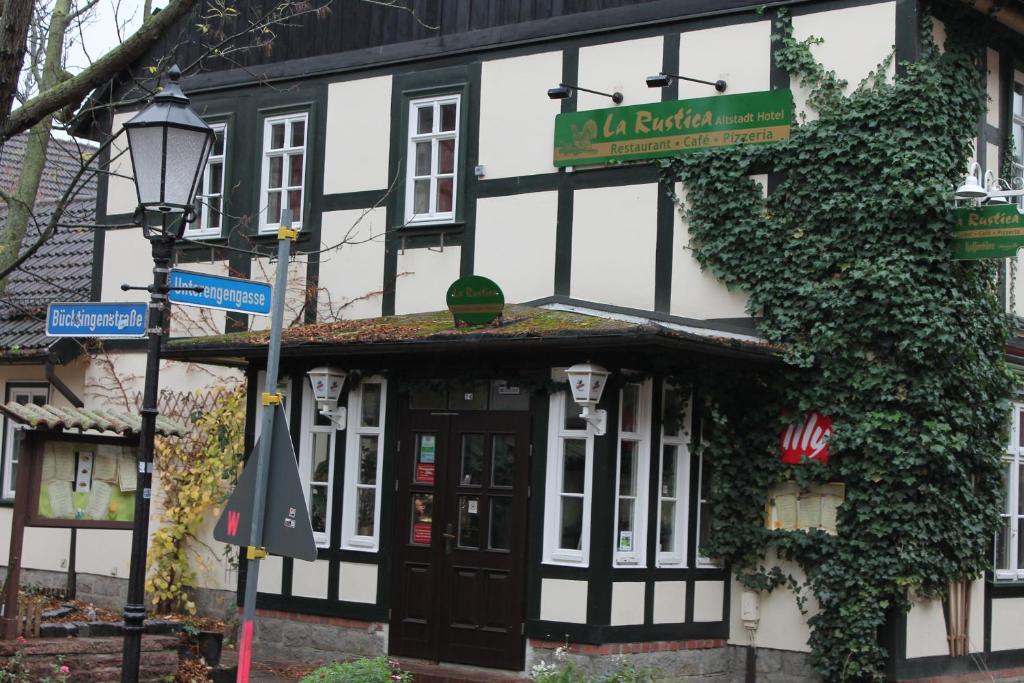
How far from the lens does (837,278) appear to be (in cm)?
1304

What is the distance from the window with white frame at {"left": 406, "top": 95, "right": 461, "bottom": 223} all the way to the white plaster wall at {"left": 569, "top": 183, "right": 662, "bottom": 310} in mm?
1681

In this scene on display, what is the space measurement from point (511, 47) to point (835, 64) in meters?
3.60

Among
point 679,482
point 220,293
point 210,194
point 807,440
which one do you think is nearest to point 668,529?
point 679,482

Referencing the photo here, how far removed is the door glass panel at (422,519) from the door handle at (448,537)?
0.77ft

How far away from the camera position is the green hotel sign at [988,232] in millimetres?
12367

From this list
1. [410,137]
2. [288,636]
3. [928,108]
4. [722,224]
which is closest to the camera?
[928,108]

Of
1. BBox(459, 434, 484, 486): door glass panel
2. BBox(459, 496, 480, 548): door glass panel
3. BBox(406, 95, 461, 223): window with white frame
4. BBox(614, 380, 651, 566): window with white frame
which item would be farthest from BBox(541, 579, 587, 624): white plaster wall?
BBox(406, 95, 461, 223): window with white frame

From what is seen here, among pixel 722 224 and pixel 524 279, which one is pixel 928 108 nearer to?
pixel 722 224

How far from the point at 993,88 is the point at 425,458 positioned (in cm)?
646

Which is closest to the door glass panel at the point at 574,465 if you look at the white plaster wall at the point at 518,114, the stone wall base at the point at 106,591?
the white plaster wall at the point at 518,114

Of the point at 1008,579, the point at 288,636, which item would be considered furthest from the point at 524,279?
the point at 1008,579

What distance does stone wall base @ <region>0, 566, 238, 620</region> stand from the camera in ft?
54.9

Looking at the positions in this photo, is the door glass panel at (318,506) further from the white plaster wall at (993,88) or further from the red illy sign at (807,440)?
the white plaster wall at (993,88)

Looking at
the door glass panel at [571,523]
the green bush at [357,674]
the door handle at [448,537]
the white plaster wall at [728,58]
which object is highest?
the white plaster wall at [728,58]
